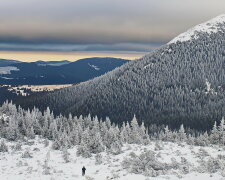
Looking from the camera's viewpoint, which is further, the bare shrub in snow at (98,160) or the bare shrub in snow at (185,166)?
the bare shrub in snow at (98,160)

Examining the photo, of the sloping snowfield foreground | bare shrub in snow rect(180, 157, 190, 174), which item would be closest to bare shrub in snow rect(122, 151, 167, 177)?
the sloping snowfield foreground

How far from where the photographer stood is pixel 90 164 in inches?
2717

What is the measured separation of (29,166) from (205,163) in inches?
1280

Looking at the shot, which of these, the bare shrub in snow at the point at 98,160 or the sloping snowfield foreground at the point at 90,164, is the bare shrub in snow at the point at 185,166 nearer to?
the sloping snowfield foreground at the point at 90,164

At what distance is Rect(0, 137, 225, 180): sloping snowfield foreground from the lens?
58062 mm

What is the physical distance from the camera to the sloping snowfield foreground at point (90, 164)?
58062 mm

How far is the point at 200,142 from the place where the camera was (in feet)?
275

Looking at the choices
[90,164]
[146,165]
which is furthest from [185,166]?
[90,164]

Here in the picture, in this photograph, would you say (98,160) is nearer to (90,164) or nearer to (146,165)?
(90,164)

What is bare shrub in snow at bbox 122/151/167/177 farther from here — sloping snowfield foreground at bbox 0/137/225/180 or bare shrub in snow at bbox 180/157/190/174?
bare shrub in snow at bbox 180/157/190/174

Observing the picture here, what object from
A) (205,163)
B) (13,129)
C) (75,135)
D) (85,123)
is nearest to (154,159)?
(205,163)

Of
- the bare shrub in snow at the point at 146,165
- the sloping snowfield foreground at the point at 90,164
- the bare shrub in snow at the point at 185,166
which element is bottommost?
the sloping snowfield foreground at the point at 90,164

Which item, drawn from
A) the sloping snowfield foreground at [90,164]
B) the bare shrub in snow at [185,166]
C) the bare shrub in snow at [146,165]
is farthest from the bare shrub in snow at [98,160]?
the bare shrub in snow at [185,166]

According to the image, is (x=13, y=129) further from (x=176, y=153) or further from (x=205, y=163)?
(x=205, y=163)
